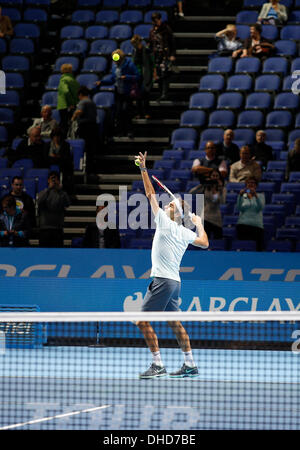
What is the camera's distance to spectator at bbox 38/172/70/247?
17.4 m

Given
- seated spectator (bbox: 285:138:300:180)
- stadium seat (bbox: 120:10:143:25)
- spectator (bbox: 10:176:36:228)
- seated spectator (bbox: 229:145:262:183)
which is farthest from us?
stadium seat (bbox: 120:10:143:25)

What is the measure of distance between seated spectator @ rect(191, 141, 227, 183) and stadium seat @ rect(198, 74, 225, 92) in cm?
345

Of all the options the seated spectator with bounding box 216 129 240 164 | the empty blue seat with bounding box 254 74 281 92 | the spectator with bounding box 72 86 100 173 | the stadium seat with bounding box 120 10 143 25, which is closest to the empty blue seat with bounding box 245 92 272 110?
the empty blue seat with bounding box 254 74 281 92

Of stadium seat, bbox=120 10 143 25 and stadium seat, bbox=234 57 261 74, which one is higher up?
stadium seat, bbox=120 10 143 25

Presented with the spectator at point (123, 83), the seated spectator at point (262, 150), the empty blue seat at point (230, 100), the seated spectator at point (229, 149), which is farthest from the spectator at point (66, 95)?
the seated spectator at point (262, 150)

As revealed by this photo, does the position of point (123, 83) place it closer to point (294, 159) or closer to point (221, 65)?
point (221, 65)

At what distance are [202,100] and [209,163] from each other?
3279 mm

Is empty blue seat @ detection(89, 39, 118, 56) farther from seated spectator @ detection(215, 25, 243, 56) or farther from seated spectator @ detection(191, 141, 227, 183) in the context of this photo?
seated spectator @ detection(191, 141, 227, 183)

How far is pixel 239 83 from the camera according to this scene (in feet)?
68.9

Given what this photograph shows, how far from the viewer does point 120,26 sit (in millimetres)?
23203

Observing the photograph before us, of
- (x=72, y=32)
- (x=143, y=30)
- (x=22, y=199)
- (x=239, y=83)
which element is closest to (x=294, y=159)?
(x=239, y=83)

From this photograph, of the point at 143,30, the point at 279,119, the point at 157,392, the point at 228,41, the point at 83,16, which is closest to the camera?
the point at 157,392

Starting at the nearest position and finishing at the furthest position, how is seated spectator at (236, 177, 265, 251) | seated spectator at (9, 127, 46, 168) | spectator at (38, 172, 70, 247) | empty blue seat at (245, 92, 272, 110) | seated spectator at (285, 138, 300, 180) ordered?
1. seated spectator at (236, 177, 265, 251)
2. spectator at (38, 172, 70, 247)
3. seated spectator at (285, 138, 300, 180)
4. seated spectator at (9, 127, 46, 168)
5. empty blue seat at (245, 92, 272, 110)

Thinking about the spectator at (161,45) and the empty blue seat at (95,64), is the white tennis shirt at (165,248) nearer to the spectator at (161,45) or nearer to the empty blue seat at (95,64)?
the spectator at (161,45)
